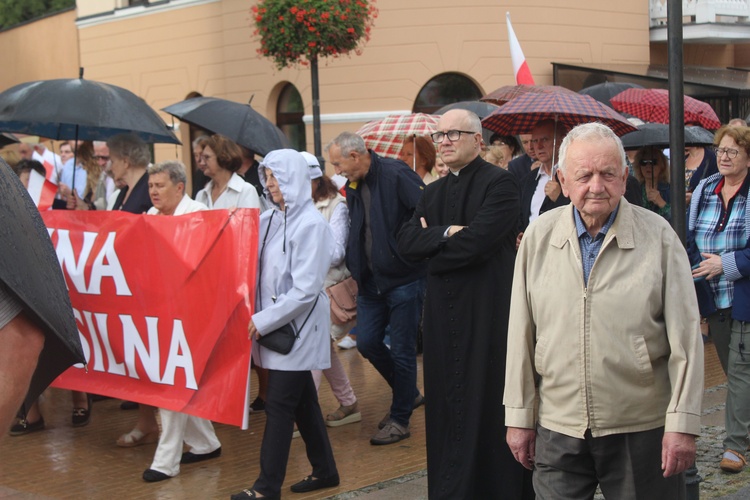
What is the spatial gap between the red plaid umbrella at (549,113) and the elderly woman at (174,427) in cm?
217

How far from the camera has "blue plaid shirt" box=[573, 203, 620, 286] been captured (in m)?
3.78

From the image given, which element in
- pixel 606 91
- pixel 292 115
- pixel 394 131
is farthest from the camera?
pixel 292 115

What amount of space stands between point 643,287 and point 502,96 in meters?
→ 7.66

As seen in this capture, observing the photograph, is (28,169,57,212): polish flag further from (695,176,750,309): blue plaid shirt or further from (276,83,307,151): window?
(276,83,307,151): window

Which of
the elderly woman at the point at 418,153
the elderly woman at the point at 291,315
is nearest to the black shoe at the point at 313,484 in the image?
the elderly woman at the point at 291,315

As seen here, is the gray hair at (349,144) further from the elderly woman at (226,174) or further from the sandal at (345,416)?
the sandal at (345,416)

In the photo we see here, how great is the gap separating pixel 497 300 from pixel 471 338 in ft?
0.77

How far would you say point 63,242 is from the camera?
7.58 m

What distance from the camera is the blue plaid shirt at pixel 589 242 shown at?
12.4 feet

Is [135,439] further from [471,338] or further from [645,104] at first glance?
[645,104]

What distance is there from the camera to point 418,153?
9281 millimetres

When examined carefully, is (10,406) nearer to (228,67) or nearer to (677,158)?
(677,158)

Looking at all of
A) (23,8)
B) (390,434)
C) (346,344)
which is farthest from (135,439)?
(23,8)

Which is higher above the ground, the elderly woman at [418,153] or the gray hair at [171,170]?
the elderly woman at [418,153]
